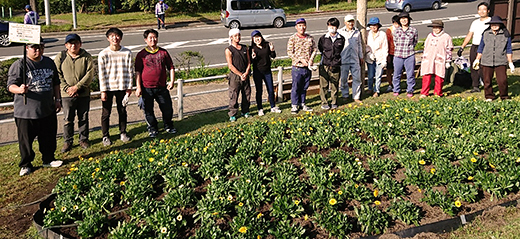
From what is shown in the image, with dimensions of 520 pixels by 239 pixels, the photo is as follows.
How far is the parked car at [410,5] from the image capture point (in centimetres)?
2889

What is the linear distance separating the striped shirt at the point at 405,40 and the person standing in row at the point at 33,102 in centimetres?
675

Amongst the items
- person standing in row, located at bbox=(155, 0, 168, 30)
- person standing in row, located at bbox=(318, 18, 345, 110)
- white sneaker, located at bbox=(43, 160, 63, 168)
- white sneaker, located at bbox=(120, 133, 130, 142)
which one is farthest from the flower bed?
person standing in row, located at bbox=(155, 0, 168, 30)

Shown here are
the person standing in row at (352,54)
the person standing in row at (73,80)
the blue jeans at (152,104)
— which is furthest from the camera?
the person standing in row at (352,54)

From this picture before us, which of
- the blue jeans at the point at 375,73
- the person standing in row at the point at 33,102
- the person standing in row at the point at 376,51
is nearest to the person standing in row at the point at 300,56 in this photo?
the person standing in row at the point at 376,51

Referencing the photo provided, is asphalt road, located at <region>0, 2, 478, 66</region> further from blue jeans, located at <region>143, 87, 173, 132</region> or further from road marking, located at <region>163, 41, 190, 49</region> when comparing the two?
blue jeans, located at <region>143, 87, 173, 132</region>

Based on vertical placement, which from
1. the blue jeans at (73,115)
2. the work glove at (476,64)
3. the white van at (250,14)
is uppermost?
the white van at (250,14)

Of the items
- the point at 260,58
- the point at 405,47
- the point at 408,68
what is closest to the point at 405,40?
the point at 405,47

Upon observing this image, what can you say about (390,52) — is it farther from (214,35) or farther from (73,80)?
(214,35)

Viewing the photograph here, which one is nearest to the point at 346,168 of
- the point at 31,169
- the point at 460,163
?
the point at 460,163

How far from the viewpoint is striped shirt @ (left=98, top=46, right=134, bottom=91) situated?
324 inches

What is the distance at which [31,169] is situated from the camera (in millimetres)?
7227

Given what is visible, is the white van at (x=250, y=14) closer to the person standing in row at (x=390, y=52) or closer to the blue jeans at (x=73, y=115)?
the person standing in row at (x=390, y=52)

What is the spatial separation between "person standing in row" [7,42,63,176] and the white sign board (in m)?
0.46

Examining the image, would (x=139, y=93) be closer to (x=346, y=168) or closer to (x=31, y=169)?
(x=31, y=169)
